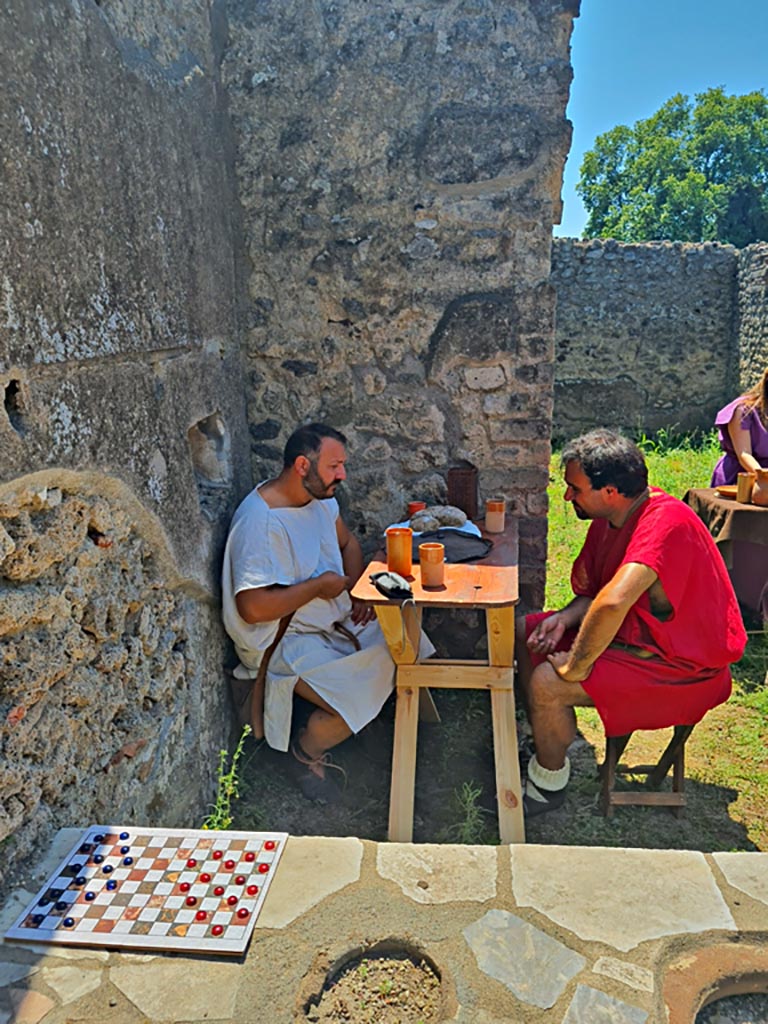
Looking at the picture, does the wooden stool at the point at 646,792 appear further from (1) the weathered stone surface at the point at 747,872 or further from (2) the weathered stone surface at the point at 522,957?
(2) the weathered stone surface at the point at 522,957

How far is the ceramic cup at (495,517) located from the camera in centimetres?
314

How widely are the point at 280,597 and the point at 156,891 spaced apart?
4.04ft

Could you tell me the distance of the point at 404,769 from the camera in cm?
259

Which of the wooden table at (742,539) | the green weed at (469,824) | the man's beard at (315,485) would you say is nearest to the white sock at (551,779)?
the green weed at (469,824)

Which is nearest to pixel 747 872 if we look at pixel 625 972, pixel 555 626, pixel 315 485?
pixel 625 972

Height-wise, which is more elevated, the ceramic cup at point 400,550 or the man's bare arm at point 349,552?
the ceramic cup at point 400,550

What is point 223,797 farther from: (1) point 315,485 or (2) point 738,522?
(2) point 738,522

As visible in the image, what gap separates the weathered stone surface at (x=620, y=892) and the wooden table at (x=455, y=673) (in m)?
0.80

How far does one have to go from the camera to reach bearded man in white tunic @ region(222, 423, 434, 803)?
8.94 ft

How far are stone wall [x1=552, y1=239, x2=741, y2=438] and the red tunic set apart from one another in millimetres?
7336

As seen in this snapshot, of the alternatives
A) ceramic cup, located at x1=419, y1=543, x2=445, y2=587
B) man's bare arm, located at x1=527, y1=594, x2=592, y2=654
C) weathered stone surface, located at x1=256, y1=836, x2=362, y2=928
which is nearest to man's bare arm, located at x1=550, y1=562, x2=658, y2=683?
man's bare arm, located at x1=527, y1=594, x2=592, y2=654

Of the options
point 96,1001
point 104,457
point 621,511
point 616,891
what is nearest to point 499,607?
point 621,511

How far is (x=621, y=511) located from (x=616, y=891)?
4.65ft

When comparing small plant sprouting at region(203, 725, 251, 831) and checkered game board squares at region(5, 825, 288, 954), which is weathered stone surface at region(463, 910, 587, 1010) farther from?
small plant sprouting at region(203, 725, 251, 831)
